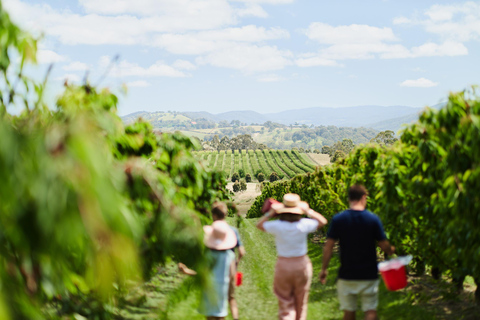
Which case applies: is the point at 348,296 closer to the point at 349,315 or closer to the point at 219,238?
the point at 349,315

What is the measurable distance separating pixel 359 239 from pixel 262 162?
154016 mm

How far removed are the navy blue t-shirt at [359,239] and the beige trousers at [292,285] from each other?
61 cm

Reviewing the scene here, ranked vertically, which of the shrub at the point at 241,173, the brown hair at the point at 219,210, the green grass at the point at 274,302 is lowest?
the shrub at the point at 241,173

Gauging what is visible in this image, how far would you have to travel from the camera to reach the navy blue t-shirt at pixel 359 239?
5.50 m

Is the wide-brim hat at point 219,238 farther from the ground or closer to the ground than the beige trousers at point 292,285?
farther from the ground

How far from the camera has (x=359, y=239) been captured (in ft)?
18.0

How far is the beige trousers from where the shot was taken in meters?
5.90

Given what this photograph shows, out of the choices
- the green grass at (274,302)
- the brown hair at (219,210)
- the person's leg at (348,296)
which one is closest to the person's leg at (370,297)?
the person's leg at (348,296)

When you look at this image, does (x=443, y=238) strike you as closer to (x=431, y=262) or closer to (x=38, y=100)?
(x=431, y=262)

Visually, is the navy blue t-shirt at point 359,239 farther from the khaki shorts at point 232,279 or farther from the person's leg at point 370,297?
the khaki shorts at point 232,279

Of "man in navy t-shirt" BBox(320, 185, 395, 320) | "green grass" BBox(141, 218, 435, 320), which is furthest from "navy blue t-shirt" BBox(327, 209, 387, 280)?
"green grass" BBox(141, 218, 435, 320)

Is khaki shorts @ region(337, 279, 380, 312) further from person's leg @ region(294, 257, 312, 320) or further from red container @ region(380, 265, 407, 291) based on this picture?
person's leg @ region(294, 257, 312, 320)

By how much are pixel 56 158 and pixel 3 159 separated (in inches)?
6.7

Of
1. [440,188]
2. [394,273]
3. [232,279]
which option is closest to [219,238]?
[232,279]
